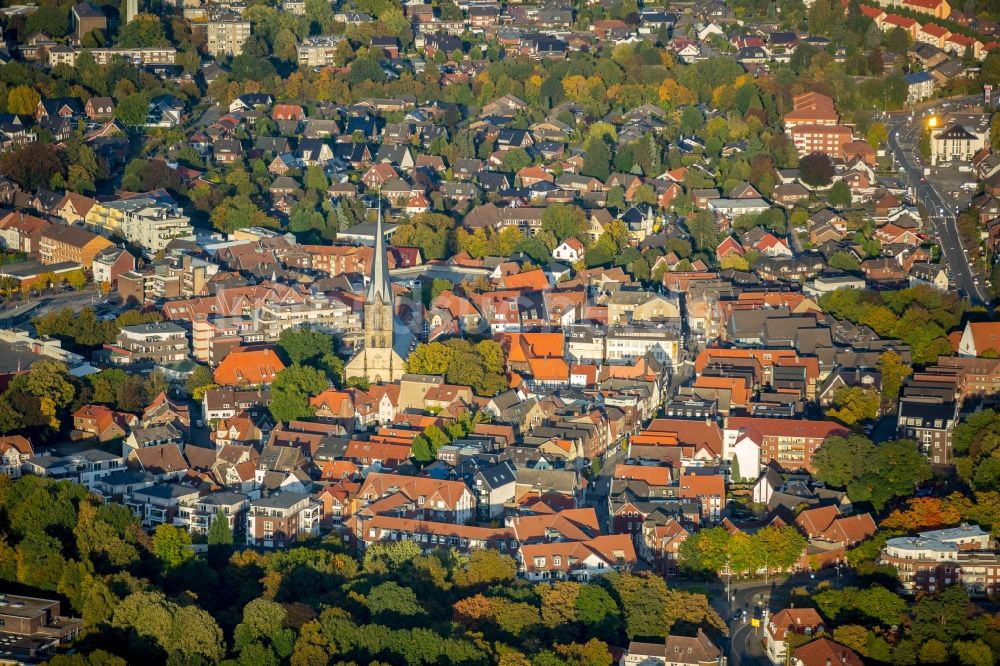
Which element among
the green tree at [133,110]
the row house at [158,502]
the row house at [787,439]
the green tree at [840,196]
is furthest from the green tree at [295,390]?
the green tree at [133,110]

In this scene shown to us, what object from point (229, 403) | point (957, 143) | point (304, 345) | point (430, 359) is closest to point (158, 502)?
point (229, 403)

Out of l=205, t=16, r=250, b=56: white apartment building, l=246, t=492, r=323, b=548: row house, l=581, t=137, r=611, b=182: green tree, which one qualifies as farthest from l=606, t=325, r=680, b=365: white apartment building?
l=205, t=16, r=250, b=56: white apartment building

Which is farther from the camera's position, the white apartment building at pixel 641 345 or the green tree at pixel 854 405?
the white apartment building at pixel 641 345

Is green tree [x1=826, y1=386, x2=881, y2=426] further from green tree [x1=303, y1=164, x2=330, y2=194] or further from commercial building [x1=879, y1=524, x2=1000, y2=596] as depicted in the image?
green tree [x1=303, y1=164, x2=330, y2=194]

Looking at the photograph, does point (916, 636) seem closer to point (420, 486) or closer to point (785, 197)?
point (420, 486)

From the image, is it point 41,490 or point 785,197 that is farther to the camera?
point 785,197

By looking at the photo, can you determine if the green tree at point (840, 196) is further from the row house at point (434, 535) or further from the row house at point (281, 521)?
the row house at point (281, 521)

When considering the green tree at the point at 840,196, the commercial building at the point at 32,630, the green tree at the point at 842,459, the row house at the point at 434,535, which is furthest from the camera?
the green tree at the point at 840,196

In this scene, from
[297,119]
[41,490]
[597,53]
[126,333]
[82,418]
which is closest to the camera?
[41,490]

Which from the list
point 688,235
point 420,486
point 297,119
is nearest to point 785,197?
point 688,235
